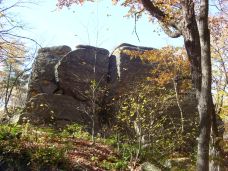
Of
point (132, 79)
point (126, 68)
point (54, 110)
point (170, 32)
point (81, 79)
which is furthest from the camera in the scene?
point (126, 68)

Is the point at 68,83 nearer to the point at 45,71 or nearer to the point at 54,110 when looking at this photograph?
the point at 45,71

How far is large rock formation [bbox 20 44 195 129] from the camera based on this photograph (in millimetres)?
17906

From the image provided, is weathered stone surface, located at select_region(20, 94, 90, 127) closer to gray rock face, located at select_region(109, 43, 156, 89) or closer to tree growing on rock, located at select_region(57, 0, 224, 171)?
gray rock face, located at select_region(109, 43, 156, 89)

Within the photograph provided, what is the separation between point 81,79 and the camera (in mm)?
19188

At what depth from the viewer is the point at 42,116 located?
16.8 metres

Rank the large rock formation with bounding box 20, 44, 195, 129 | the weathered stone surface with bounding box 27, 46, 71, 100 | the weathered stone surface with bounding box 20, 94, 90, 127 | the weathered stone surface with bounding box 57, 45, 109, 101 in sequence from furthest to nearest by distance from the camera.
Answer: the weathered stone surface with bounding box 57, 45, 109, 101 < the weathered stone surface with bounding box 27, 46, 71, 100 < the large rock formation with bounding box 20, 44, 195, 129 < the weathered stone surface with bounding box 20, 94, 90, 127

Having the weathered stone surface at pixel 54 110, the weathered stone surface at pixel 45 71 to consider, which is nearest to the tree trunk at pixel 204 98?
the weathered stone surface at pixel 54 110

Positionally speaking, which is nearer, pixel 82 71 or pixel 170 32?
pixel 170 32

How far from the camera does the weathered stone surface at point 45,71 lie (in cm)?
1856

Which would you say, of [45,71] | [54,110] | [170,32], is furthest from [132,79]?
[170,32]

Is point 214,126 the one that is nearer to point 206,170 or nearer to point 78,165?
point 206,170

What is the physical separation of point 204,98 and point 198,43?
4.64 ft

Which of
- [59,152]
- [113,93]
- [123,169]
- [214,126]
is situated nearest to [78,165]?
[59,152]

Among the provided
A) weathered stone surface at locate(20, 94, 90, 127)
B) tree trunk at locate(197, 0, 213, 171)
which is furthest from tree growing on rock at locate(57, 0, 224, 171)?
weathered stone surface at locate(20, 94, 90, 127)
